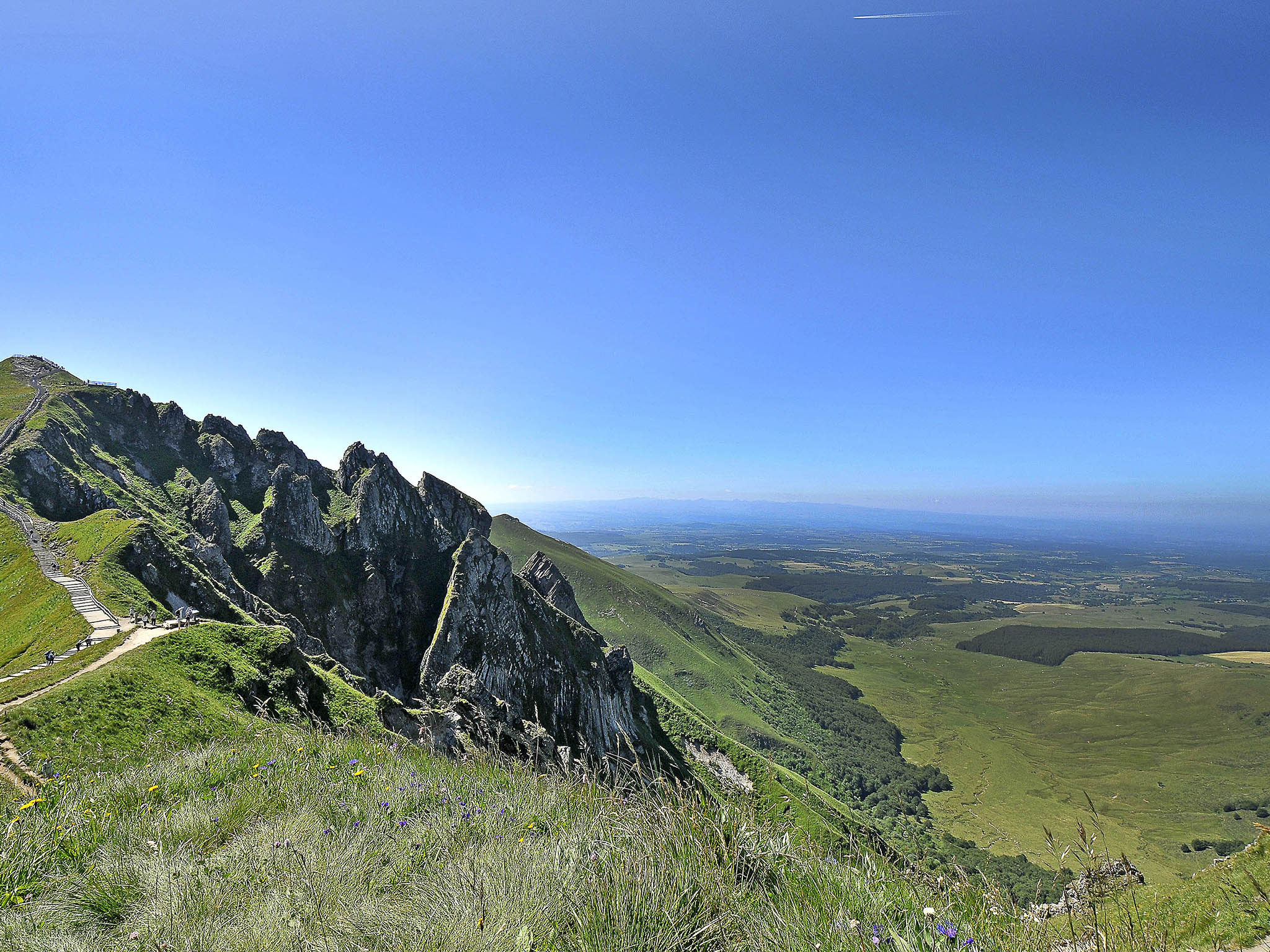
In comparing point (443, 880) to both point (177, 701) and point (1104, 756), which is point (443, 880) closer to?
point (177, 701)

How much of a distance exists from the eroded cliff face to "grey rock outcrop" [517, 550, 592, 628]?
60.7 ft

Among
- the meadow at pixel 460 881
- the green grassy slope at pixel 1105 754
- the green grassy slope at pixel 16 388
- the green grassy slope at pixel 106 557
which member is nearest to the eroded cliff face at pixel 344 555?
the green grassy slope at pixel 16 388

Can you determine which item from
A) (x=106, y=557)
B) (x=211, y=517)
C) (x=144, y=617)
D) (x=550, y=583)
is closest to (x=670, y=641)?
(x=550, y=583)

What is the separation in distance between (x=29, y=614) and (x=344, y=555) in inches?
1424

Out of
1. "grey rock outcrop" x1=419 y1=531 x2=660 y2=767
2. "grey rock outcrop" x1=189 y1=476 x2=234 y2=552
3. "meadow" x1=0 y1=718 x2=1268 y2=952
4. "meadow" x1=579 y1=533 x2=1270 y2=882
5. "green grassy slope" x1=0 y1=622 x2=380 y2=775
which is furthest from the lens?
"meadow" x1=579 y1=533 x2=1270 y2=882

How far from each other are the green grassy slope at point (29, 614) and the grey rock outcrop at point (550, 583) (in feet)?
210

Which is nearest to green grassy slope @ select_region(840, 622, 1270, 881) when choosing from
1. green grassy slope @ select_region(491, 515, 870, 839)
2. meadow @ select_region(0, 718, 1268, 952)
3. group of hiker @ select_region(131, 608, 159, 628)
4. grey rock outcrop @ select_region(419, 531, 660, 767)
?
green grassy slope @ select_region(491, 515, 870, 839)

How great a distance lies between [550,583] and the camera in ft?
306

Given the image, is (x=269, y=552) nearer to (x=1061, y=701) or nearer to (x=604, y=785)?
(x=604, y=785)

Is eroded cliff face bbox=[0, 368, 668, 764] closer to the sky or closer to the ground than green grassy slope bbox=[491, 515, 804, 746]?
closer to the sky

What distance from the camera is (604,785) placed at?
22.2 feet

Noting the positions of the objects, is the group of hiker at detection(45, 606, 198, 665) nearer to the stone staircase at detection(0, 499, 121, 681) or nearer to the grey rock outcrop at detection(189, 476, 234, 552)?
the stone staircase at detection(0, 499, 121, 681)

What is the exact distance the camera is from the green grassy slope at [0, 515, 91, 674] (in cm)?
2031

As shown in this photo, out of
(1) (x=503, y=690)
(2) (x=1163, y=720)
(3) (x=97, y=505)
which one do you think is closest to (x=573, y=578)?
(1) (x=503, y=690)
